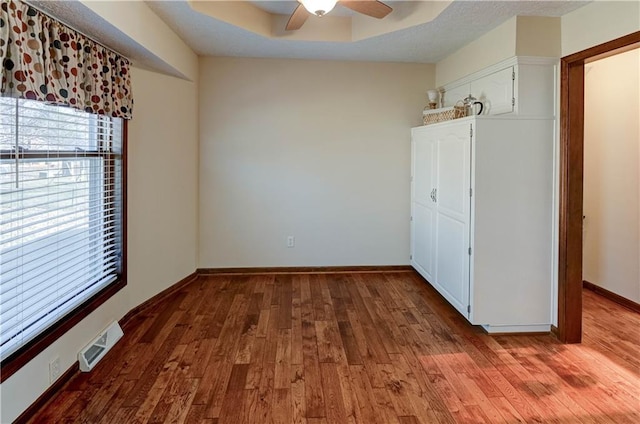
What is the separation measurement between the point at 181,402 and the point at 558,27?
3591mm

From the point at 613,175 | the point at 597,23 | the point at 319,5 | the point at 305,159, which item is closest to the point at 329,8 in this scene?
the point at 319,5

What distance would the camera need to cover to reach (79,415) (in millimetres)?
2193

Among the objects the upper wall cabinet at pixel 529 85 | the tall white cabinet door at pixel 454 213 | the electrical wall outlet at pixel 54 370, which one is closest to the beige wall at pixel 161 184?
the electrical wall outlet at pixel 54 370

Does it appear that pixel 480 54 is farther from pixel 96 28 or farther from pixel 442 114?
pixel 96 28

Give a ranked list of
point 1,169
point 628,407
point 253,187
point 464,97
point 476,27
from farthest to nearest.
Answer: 1. point 253,187
2. point 464,97
3. point 476,27
4. point 628,407
5. point 1,169

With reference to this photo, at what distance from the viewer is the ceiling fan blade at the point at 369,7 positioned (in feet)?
9.02

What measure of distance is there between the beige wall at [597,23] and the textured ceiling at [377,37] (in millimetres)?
92

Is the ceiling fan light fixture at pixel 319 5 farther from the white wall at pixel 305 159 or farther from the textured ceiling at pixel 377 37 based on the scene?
the white wall at pixel 305 159

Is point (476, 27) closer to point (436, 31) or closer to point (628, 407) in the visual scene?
point (436, 31)

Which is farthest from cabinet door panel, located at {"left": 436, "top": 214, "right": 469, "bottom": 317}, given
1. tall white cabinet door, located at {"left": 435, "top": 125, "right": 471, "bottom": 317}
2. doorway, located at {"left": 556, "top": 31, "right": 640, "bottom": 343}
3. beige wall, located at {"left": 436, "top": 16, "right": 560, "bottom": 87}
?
beige wall, located at {"left": 436, "top": 16, "right": 560, "bottom": 87}

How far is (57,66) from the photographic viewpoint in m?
2.34

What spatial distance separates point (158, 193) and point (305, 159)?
167 cm

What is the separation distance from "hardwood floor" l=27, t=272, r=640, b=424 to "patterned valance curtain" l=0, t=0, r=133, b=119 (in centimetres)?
167

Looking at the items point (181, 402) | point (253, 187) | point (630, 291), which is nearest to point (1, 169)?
point (181, 402)
